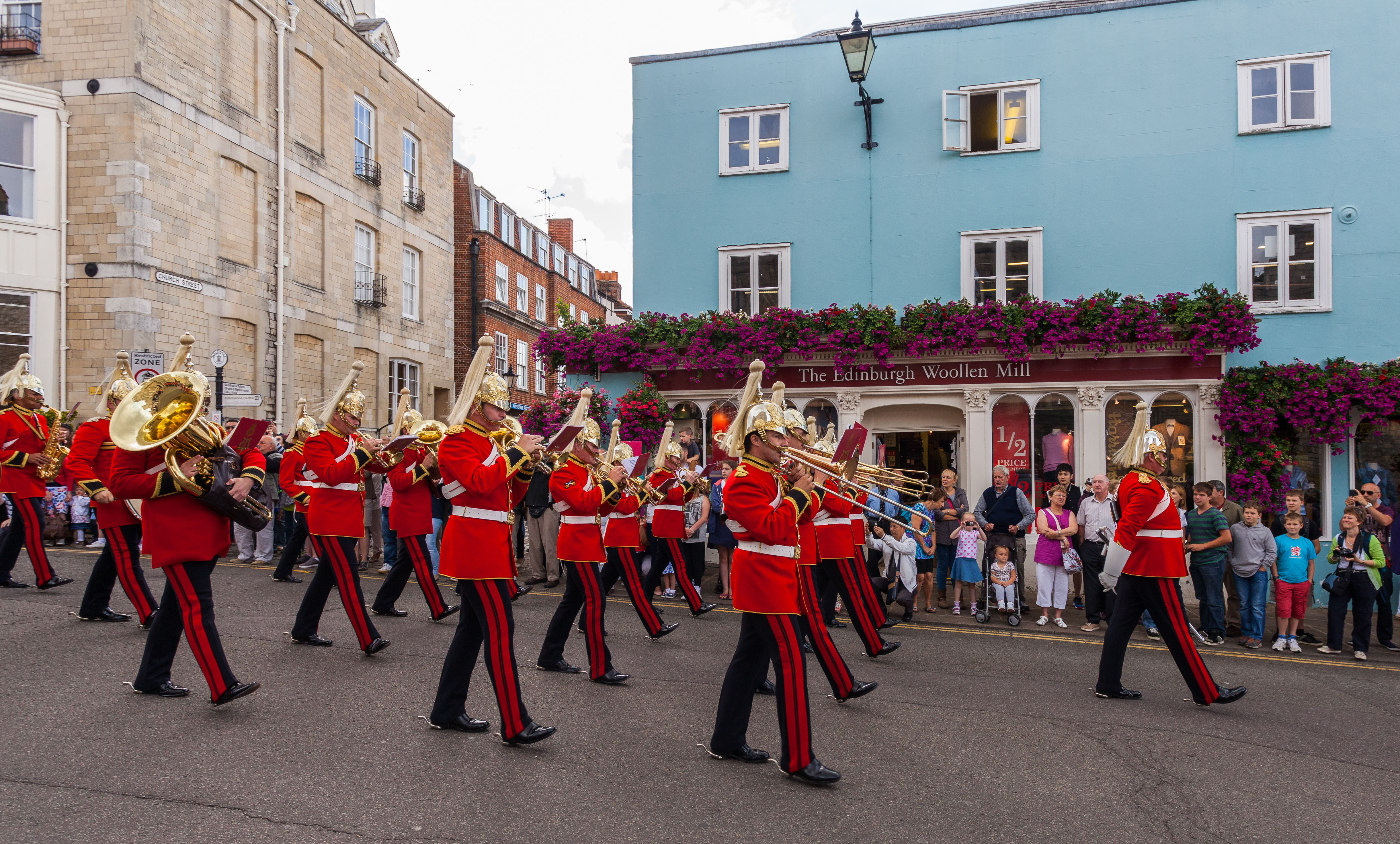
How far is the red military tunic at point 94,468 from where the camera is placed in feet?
21.7

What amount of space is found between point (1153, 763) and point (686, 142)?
1257 centimetres

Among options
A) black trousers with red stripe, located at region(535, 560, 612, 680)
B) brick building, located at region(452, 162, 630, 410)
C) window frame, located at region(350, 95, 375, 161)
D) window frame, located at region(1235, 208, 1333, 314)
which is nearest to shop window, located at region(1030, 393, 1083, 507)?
window frame, located at region(1235, 208, 1333, 314)

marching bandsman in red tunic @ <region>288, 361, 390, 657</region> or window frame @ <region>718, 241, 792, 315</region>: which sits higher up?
window frame @ <region>718, 241, 792, 315</region>

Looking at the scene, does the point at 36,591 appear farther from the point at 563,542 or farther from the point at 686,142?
the point at 686,142

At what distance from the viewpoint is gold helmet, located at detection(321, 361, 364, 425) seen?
6.97 m

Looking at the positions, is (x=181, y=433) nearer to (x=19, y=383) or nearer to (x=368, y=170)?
(x=19, y=383)

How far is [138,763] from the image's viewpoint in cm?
433

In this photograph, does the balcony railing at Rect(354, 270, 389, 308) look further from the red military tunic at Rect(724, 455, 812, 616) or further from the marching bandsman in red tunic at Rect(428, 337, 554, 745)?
the red military tunic at Rect(724, 455, 812, 616)

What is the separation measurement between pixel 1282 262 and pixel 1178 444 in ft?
10.4

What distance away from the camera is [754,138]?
48.2ft

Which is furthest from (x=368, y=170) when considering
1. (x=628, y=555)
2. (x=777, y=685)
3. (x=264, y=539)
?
(x=777, y=685)

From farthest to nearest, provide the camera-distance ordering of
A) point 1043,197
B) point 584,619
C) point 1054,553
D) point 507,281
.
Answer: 1. point 507,281
2. point 1043,197
3. point 1054,553
4. point 584,619

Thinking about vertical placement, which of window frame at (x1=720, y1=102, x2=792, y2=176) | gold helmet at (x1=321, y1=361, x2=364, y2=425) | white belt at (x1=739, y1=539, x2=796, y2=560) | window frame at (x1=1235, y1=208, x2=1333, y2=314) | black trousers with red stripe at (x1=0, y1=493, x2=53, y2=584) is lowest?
black trousers with red stripe at (x1=0, y1=493, x2=53, y2=584)

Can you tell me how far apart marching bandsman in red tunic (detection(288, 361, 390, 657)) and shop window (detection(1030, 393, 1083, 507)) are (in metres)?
10.1
